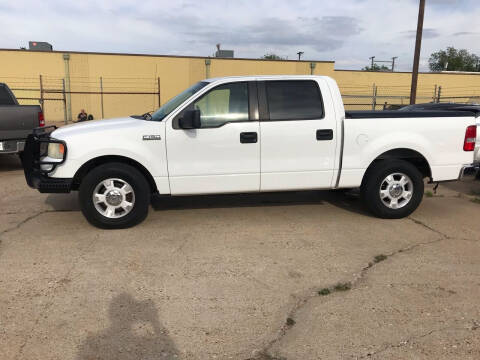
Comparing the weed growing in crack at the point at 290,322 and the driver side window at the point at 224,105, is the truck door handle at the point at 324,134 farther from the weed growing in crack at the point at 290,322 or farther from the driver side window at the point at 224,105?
the weed growing in crack at the point at 290,322

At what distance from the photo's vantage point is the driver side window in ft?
17.1

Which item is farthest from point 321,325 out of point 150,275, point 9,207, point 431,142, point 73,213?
point 9,207

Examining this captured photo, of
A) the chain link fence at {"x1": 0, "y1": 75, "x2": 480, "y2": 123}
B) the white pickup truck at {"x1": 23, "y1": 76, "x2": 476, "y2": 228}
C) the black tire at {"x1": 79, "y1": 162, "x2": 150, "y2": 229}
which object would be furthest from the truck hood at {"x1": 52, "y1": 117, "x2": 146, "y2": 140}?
the chain link fence at {"x1": 0, "y1": 75, "x2": 480, "y2": 123}

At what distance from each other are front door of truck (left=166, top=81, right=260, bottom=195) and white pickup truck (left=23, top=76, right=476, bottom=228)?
1 cm

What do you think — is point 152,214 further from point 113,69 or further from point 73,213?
point 113,69

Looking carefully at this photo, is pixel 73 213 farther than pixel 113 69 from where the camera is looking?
No

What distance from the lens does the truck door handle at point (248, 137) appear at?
5246mm

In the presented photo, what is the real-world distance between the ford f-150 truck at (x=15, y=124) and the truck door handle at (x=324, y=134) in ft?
20.3

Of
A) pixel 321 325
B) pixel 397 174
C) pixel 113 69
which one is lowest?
pixel 321 325

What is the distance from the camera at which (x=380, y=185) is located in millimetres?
5660

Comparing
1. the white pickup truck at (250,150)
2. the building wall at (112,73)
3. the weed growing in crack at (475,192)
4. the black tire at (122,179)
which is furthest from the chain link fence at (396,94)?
the black tire at (122,179)

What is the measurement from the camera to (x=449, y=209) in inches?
255

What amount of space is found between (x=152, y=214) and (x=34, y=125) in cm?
433

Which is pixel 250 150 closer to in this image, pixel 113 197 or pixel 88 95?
pixel 113 197
